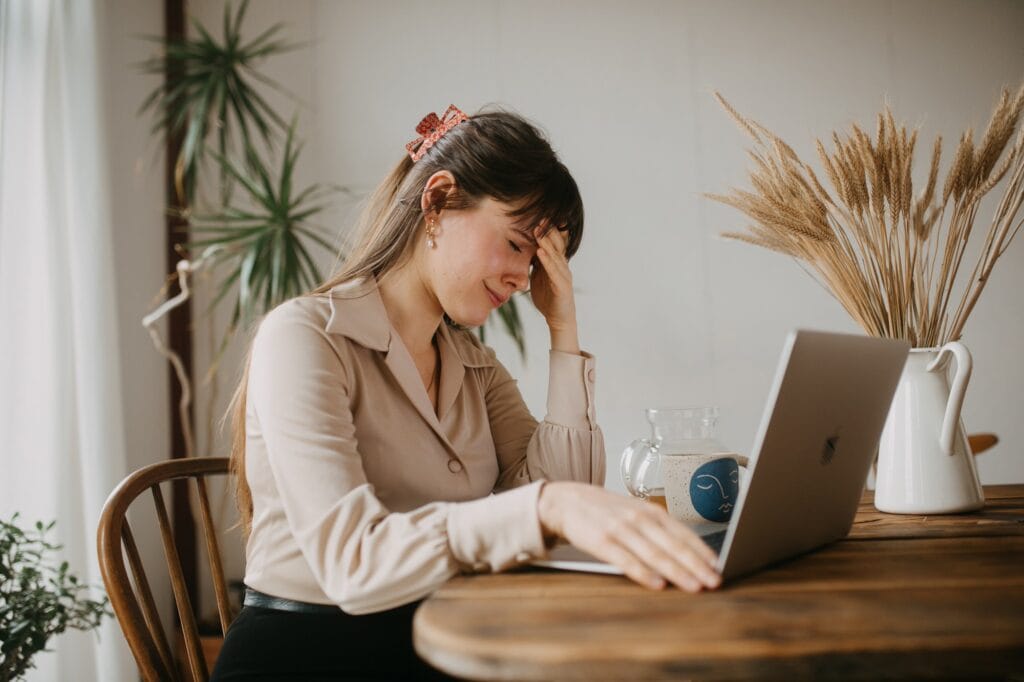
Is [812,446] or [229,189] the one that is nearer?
[812,446]

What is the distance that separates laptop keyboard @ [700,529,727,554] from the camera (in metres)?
0.94

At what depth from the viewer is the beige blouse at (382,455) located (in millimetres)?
847

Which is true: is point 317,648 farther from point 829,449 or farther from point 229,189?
point 229,189

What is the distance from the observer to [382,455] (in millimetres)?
1213

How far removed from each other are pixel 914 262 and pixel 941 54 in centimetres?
264

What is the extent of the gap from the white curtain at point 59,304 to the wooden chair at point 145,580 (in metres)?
1.04

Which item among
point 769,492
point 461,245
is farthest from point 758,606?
point 461,245

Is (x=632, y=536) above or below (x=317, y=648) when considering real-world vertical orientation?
above

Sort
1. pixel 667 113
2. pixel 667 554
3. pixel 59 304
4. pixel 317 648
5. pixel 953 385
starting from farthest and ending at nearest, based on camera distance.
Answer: pixel 667 113, pixel 59 304, pixel 953 385, pixel 317 648, pixel 667 554

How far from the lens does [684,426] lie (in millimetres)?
1289

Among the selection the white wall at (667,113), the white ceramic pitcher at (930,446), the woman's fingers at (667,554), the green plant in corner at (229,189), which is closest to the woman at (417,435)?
the woman's fingers at (667,554)

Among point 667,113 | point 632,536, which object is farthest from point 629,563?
point 667,113

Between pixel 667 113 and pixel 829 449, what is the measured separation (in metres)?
2.76

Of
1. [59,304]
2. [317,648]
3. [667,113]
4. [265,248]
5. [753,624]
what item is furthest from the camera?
[667,113]
